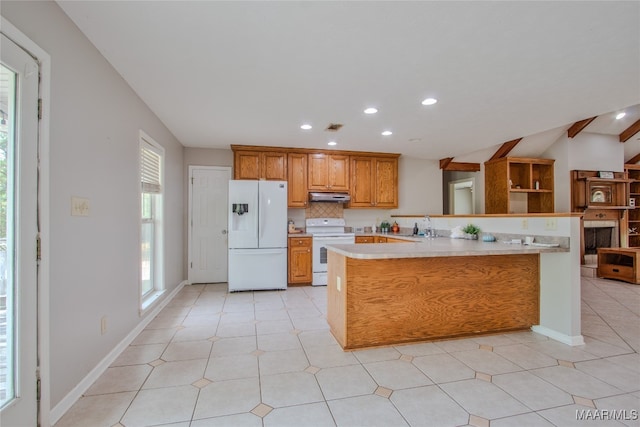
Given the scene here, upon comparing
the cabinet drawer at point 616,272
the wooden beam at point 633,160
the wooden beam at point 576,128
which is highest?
the wooden beam at point 576,128

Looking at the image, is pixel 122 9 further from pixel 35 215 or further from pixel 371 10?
pixel 371 10

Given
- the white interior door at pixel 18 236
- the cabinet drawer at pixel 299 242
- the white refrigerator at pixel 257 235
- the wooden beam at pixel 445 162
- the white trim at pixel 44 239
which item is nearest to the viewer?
the white interior door at pixel 18 236

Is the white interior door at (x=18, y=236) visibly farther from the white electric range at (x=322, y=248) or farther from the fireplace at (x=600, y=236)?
the fireplace at (x=600, y=236)

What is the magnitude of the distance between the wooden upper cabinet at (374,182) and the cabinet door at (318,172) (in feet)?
1.63

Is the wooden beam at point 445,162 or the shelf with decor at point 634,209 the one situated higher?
the wooden beam at point 445,162

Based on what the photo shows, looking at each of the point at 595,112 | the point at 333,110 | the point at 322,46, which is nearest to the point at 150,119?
the point at 333,110

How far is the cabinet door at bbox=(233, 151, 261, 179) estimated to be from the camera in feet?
15.7

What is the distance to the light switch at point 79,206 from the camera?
1818 mm

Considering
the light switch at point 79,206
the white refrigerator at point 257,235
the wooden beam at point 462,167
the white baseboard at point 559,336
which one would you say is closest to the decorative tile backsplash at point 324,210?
the white refrigerator at point 257,235

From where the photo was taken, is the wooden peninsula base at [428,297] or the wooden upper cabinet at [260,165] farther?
the wooden upper cabinet at [260,165]

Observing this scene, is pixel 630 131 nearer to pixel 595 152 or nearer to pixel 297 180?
pixel 595 152

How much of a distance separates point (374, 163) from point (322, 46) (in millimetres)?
3534

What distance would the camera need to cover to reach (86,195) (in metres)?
1.96

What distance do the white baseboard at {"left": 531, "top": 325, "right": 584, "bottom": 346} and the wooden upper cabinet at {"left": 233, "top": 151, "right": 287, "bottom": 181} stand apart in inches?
150
